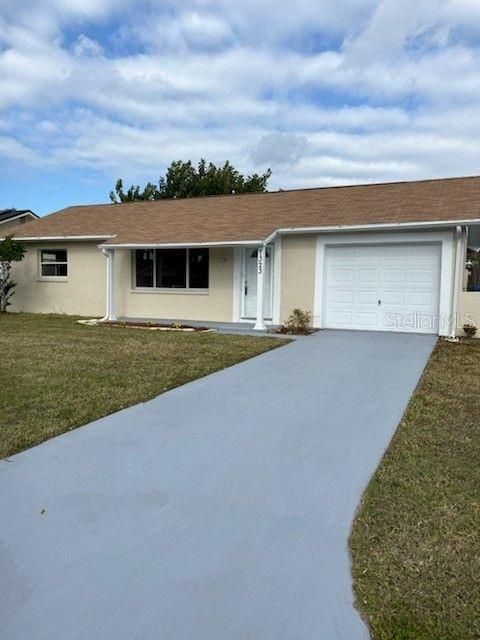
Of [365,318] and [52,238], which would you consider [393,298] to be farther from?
[52,238]

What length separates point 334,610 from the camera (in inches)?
101

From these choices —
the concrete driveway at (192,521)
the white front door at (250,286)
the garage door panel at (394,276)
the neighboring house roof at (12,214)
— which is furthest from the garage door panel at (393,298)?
the neighboring house roof at (12,214)

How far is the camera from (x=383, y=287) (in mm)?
13367

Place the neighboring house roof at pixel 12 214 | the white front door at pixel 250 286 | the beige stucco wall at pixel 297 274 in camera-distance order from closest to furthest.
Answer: the beige stucco wall at pixel 297 274 < the white front door at pixel 250 286 < the neighboring house roof at pixel 12 214

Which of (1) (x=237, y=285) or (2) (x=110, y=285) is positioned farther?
(2) (x=110, y=285)

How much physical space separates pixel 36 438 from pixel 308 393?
3.45 m

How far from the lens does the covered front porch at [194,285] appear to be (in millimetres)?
14672

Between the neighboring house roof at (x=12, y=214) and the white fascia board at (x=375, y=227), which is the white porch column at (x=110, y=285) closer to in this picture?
the white fascia board at (x=375, y=227)

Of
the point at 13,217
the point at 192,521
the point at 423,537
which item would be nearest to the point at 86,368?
the point at 192,521

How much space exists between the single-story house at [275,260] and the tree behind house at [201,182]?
17.9m

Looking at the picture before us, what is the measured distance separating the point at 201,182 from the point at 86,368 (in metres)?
29.9

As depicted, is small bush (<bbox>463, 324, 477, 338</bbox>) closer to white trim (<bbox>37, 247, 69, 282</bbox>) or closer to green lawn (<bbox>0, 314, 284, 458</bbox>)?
green lawn (<bbox>0, 314, 284, 458</bbox>)

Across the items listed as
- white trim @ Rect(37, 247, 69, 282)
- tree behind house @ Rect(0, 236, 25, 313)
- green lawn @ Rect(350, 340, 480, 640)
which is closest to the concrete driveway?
green lawn @ Rect(350, 340, 480, 640)

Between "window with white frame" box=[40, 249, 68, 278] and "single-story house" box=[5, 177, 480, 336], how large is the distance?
0.04 meters
